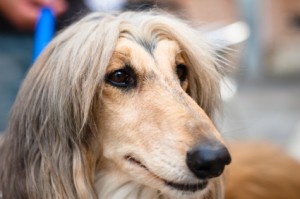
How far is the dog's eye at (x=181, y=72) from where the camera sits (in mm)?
2328

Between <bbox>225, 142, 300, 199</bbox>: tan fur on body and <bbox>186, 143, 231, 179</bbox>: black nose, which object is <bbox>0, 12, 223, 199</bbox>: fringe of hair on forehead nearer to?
<bbox>186, 143, 231, 179</bbox>: black nose

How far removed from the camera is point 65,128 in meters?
2.19

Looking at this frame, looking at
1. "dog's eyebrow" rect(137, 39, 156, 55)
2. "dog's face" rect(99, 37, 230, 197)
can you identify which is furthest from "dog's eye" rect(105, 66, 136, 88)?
"dog's eyebrow" rect(137, 39, 156, 55)

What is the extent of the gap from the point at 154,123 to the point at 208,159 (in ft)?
0.73

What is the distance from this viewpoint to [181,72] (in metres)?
2.35

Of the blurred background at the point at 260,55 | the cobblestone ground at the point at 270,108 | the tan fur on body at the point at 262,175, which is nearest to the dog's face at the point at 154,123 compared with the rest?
the tan fur on body at the point at 262,175

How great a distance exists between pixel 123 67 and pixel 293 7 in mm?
5225

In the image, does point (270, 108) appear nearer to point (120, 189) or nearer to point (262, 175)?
point (262, 175)

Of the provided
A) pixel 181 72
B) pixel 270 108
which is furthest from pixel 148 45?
pixel 270 108

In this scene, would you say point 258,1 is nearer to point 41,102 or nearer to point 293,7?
point 293,7

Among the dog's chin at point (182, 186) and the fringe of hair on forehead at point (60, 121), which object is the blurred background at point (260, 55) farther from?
the dog's chin at point (182, 186)

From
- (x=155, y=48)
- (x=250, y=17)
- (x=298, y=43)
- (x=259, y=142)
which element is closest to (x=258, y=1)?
(x=250, y=17)

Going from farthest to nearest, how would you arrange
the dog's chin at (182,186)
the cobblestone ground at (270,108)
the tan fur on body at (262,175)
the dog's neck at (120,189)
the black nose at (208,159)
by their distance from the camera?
the cobblestone ground at (270,108)
the tan fur on body at (262,175)
the dog's neck at (120,189)
the dog's chin at (182,186)
the black nose at (208,159)

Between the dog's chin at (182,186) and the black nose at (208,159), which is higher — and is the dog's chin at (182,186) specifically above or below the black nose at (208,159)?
below
